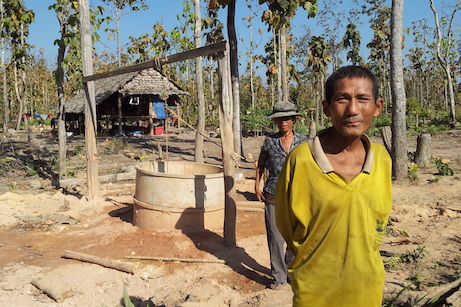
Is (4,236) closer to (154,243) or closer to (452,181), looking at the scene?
(154,243)

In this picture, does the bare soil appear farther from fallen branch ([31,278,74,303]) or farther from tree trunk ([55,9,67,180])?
tree trunk ([55,9,67,180])

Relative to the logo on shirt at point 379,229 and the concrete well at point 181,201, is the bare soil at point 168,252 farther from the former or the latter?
the logo on shirt at point 379,229

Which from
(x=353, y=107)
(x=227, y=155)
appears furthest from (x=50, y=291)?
(x=353, y=107)

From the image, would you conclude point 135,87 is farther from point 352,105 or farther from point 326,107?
point 352,105

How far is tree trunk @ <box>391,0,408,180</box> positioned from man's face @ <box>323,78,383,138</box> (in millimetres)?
7395

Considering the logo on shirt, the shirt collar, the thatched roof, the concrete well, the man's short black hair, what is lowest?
the concrete well

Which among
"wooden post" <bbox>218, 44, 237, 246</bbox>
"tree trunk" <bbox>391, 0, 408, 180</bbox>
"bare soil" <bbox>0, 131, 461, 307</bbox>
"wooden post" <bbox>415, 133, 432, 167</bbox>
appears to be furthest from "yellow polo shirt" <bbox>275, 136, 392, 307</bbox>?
"wooden post" <bbox>415, 133, 432, 167</bbox>

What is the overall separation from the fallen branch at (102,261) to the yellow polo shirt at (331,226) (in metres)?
3.26

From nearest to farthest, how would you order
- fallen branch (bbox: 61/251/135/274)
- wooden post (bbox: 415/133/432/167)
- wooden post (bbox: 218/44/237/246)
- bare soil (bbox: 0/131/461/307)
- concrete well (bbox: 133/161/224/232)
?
bare soil (bbox: 0/131/461/307), fallen branch (bbox: 61/251/135/274), wooden post (bbox: 218/44/237/246), concrete well (bbox: 133/161/224/232), wooden post (bbox: 415/133/432/167)

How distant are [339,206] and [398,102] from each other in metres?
7.65

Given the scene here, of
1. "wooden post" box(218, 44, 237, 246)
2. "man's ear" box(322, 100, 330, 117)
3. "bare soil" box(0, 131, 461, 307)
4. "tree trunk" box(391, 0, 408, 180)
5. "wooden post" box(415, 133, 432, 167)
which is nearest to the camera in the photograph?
"man's ear" box(322, 100, 330, 117)

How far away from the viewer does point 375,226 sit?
1487 millimetres

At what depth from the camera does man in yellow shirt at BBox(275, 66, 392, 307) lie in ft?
4.68

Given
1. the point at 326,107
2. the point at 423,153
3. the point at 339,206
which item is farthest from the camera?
the point at 423,153
